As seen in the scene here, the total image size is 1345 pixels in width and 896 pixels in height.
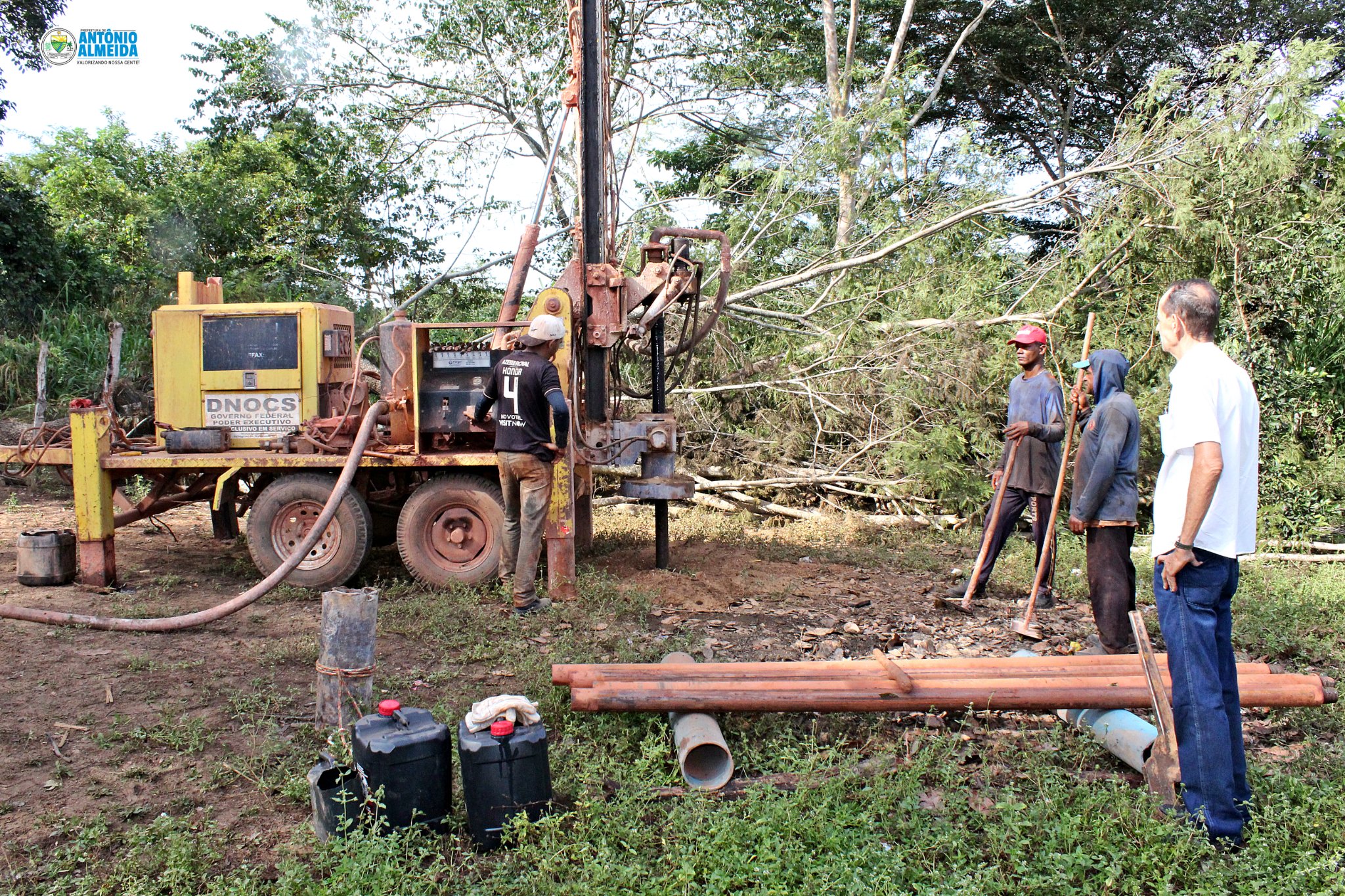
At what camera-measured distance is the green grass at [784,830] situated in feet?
10.4

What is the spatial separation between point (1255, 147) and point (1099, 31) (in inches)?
507

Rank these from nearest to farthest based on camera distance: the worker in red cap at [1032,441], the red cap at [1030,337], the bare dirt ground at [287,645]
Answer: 1. the bare dirt ground at [287,645]
2. the worker in red cap at [1032,441]
3. the red cap at [1030,337]

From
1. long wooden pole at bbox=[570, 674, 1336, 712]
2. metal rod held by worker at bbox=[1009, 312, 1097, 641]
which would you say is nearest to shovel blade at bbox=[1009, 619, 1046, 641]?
metal rod held by worker at bbox=[1009, 312, 1097, 641]

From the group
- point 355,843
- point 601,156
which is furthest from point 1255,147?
point 355,843

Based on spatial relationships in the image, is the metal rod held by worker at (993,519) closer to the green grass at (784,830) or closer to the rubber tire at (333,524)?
the green grass at (784,830)

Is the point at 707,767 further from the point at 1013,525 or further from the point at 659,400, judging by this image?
the point at 659,400

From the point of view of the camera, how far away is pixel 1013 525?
6.92 meters

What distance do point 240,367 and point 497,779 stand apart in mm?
5342

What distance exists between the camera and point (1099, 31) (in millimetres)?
19422

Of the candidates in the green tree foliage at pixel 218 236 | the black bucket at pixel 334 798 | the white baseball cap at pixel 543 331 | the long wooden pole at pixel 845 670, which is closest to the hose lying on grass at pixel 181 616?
the white baseball cap at pixel 543 331

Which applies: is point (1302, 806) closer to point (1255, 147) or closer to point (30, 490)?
point (1255, 147)

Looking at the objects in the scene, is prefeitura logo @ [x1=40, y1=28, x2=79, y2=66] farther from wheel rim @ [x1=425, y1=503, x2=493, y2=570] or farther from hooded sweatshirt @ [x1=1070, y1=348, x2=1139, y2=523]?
hooded sweatshirt @ [x1=1070, y1=348, x2=1139, y2=523]

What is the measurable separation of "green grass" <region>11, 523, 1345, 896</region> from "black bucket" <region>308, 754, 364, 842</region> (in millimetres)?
76

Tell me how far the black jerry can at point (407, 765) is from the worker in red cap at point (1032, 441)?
437cm
